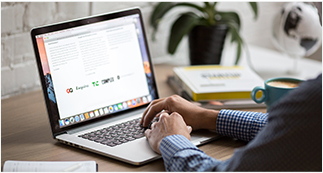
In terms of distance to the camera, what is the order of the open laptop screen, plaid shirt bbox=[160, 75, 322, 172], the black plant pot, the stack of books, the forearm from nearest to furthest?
plaid shirt bbox=[160, 75, 322, 172]
the forearm
the open laptop screen
the stack of books
the black plant pot

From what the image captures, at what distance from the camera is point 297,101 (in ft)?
1.89

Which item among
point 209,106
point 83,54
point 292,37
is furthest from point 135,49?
point 292,37

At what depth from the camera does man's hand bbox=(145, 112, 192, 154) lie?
0.82 metres

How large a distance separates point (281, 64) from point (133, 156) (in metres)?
1.00

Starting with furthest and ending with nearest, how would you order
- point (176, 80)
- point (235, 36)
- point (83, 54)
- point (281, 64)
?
point (281, 64) → point (235, 36) → point (176, 80) → point (83, 54)

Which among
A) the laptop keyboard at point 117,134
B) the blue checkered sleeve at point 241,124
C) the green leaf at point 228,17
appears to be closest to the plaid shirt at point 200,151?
the blue checkered sleeve at point 241,124

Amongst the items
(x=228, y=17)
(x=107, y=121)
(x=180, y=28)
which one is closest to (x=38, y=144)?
(x=107, y=121)

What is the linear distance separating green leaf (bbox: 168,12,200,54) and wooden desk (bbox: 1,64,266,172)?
0.55 metres

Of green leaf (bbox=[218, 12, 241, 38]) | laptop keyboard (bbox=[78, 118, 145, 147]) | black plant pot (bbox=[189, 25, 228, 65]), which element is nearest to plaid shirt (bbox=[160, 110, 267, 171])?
laptop keyboard (bbox=[78, 118, 145, 147])

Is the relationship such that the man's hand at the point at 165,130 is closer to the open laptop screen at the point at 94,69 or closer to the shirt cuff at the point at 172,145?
the shirt cuff at the point at 172,145

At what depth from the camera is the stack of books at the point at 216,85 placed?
1.12 meters

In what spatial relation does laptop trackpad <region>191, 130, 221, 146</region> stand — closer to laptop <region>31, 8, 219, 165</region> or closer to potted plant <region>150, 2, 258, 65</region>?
laptop <region>31, 8, 219, 165</region>

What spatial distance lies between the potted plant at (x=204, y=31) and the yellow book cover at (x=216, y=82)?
0.39 ft

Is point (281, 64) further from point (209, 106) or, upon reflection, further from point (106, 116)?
point (106, 116)
